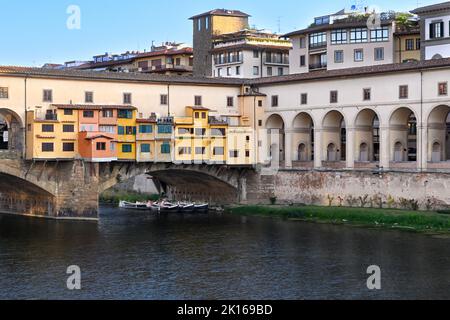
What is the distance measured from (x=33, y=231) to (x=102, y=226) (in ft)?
16.6

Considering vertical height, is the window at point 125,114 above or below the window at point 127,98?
below

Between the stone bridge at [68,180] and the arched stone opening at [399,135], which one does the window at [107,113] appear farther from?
the arched stone opening at [399,135]

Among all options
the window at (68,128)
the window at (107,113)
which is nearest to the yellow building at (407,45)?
the window at (107,113)

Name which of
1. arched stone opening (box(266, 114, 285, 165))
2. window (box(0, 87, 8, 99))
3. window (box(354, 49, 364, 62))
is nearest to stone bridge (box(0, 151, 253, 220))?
arched stone opening (box(266, 114, 285, 165))

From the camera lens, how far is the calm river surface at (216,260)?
139 feet

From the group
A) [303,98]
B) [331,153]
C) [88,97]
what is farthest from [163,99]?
[331,153]

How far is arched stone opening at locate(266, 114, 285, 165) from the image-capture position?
254 ft

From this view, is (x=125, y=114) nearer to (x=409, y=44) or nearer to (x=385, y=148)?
(x=385, y=148)

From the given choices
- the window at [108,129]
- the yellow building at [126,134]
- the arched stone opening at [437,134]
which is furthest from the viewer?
the yellow building at [126,134]

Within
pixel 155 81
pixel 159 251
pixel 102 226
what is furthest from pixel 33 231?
pixel 155 81

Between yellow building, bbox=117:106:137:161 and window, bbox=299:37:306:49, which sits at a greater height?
window, bbox=299:37:306:49

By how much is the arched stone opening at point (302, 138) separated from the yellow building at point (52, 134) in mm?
18188

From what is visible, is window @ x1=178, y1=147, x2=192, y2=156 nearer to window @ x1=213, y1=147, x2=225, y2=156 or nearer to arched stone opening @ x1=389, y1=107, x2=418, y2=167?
A: window @ x1=213, y1=147, x2=225, y2=156

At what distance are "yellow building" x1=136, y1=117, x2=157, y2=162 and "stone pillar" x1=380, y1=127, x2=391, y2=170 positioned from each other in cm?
1662
